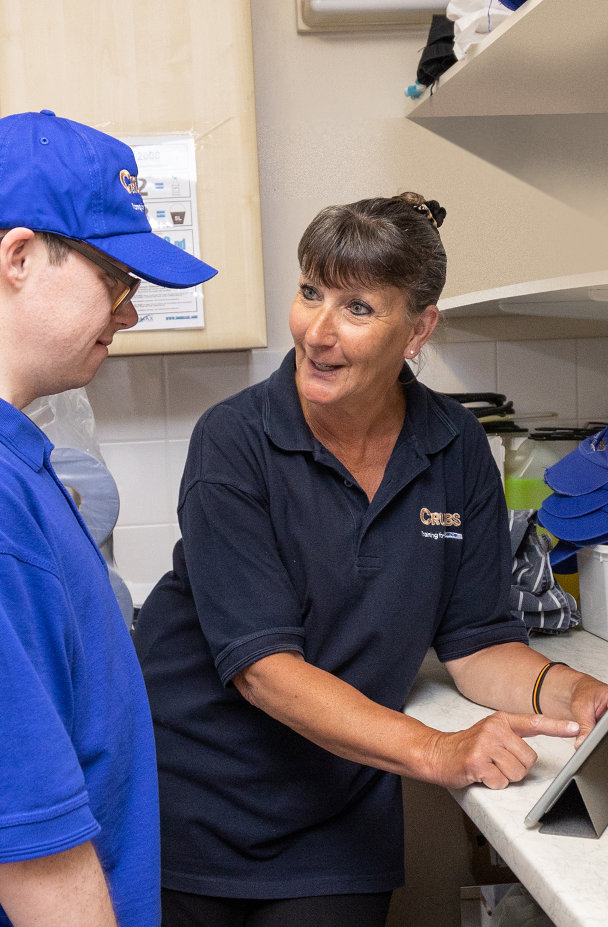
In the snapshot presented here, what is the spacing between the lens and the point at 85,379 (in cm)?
77

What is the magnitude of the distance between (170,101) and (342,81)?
16.8 inches

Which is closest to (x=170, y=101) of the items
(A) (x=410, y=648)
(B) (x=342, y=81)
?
(B) (x=342, y=81)

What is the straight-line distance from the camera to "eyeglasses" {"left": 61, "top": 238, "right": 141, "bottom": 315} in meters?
0.72

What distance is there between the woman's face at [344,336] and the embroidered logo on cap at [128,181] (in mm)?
388

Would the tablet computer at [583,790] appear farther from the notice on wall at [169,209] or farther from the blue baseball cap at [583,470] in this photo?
the notice on wall at [169,209]

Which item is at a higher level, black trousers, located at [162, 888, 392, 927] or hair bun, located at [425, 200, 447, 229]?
hair bun, located at [425, 200, 447, 229]

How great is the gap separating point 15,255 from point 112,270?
8cm

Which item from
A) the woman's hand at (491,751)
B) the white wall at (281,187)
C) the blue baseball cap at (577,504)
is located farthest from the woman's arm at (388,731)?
the white wall at (281,187)

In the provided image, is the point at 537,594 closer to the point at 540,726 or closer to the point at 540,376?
the point at 540,726

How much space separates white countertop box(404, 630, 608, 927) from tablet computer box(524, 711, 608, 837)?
2cm

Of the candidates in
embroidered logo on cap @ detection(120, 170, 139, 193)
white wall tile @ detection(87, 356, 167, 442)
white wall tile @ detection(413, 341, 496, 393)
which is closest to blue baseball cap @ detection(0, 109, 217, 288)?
embroidered logo on cap @ detection(120, 170, 139, 193)

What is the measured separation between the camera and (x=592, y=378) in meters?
2.08

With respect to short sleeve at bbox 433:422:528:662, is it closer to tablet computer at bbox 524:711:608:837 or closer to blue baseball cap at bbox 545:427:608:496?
blue baseball cap at bbox 545:427:608:496

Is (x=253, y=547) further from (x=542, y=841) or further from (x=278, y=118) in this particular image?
(x=278, y=118)
